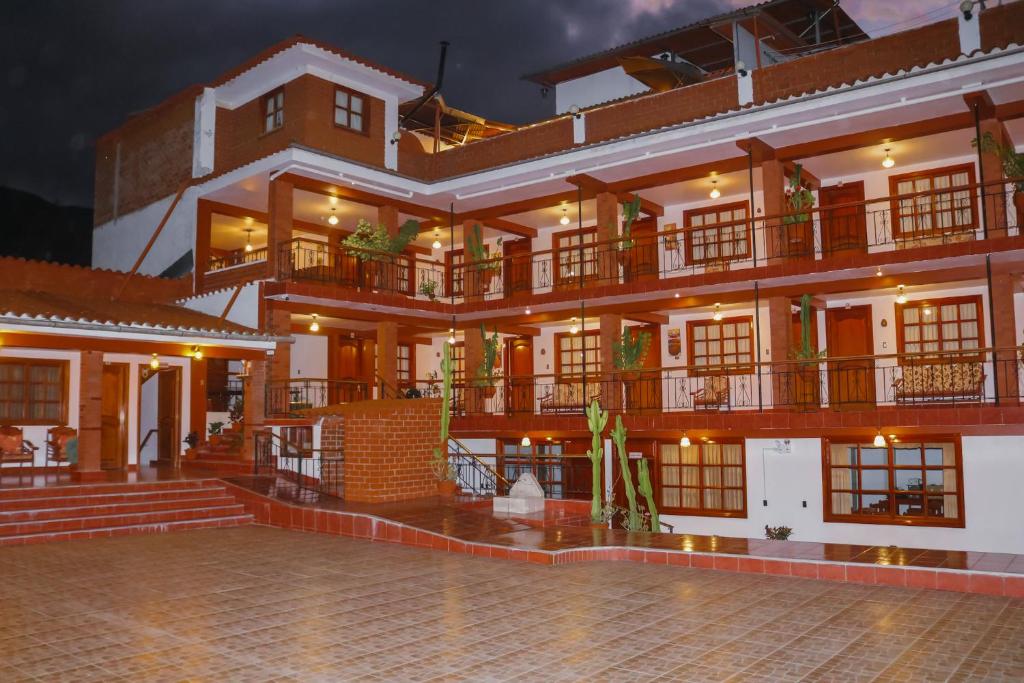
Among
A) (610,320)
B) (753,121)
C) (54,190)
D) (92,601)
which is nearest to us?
(92,601)

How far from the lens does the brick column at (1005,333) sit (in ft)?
44.4

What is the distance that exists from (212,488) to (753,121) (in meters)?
11.7

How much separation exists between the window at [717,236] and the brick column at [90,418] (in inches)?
478

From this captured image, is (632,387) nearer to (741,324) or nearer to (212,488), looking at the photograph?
(741,324)

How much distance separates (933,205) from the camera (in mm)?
16141

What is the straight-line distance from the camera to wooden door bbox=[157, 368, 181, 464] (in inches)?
744

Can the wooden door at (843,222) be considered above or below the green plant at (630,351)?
above

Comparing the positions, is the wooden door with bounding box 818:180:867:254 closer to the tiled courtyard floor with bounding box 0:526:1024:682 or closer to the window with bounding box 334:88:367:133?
the window with bounding box 334:88:367:133

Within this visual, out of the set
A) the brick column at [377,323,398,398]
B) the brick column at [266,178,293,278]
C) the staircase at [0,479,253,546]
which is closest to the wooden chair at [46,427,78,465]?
the staircase at [0,479,253,546]

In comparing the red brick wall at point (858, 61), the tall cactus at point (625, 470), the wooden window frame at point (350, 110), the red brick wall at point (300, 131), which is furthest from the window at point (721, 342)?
the wooden window frame at point (350, 110)

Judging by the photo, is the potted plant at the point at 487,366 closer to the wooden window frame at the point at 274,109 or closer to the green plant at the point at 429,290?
the green plant at the point at 429,290

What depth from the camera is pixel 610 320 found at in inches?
720

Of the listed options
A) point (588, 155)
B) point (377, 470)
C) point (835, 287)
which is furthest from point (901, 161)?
point (377, 470)

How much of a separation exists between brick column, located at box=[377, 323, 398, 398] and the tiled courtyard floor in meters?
A: 10.1
